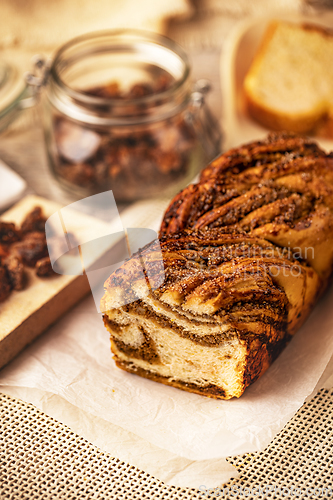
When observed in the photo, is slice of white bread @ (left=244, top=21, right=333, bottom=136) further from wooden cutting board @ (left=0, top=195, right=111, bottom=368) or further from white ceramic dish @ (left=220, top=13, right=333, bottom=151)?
wooden cutting board @ (left=0, top=195, right=111, bottom=368)

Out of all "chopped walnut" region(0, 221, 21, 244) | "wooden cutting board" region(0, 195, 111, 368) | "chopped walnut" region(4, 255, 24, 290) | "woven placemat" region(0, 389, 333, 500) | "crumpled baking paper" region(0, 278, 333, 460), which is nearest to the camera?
"woven placemat" region(0, 389, 333, 500)

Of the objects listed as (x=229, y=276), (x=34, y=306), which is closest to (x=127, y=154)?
(x=34, y=306)

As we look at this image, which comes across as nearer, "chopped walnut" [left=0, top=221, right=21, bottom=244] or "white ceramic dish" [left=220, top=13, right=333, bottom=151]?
"chopped walnut" [left=0, top=221, right=21, bottom=244]

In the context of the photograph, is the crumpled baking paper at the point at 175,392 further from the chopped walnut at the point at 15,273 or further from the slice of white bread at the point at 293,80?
the slice of white bread at the point at 293,80

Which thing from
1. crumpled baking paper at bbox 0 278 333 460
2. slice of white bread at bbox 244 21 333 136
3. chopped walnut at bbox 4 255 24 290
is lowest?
crumpled baking paper at bbox 0 278 333 460

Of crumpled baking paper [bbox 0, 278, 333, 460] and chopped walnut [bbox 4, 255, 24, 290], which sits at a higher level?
chopped walnut [bbox 4, 255, 24, 290]

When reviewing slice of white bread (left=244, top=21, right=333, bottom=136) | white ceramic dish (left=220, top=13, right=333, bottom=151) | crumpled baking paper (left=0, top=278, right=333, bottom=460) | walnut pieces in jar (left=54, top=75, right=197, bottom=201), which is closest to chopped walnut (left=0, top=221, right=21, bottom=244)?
crumpled baking paper (left=0, top=278, right=333, bottom=460)

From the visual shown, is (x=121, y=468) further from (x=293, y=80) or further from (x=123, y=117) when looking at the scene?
(x=293, y=80)
